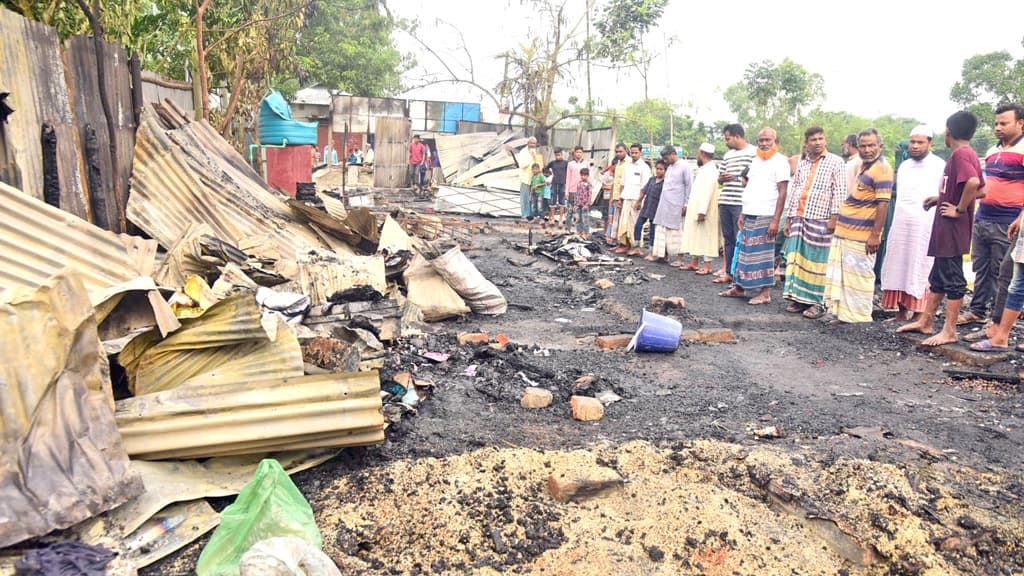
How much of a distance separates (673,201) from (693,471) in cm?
677

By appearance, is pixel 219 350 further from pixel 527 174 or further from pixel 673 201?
pixel 527 174

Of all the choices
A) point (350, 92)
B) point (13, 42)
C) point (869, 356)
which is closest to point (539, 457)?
point (869, 356)

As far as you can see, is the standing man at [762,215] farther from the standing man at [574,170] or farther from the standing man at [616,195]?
the standing man at [574,170]

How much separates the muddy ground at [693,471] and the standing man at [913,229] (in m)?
1.03

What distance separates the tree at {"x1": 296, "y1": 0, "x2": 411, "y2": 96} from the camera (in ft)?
83.5

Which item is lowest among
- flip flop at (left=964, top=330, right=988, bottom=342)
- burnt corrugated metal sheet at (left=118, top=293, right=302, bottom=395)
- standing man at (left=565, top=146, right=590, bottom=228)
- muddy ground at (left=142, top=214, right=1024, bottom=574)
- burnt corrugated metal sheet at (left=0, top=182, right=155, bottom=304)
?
muddy ground at (left=142, top=214, right=1024, bottom=574)

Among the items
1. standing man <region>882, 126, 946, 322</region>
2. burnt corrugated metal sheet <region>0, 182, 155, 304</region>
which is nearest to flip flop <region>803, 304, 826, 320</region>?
standing man <region>882, 126, 946, 322</region>

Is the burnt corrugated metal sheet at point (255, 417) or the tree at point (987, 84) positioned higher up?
the tree at point (987, 84)

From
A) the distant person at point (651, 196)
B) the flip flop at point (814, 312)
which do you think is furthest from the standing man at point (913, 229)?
the distant person at point (651, 196)

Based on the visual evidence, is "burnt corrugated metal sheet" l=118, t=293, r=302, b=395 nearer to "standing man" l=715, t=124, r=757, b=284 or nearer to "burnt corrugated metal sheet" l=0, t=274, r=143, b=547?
"burnt corrugated metal sheet" l=0, t=274, r=143, b=547

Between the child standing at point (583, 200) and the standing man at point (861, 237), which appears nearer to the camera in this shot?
the standing man at point (861, 237)

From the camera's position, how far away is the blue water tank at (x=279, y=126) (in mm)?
10616

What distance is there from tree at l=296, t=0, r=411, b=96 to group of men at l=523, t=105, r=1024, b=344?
795 inches

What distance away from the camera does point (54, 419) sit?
214 centimetres
